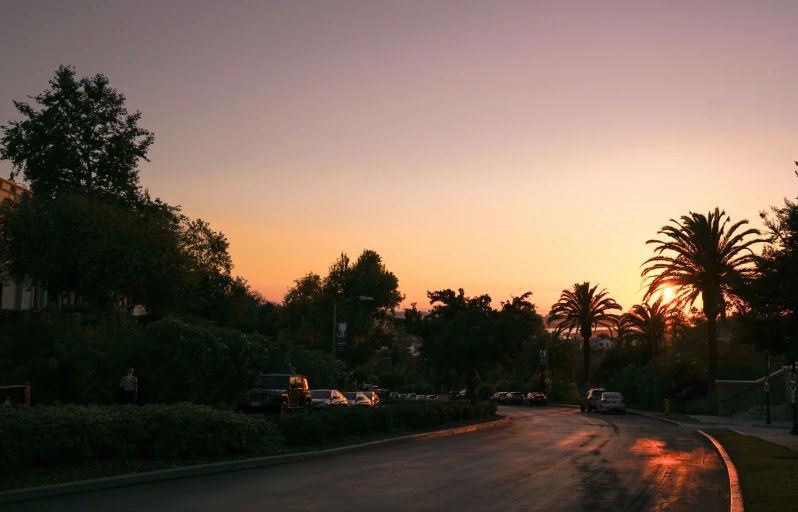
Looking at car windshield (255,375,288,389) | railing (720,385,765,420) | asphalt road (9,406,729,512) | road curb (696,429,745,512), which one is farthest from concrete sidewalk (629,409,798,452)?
car windshield (255,375,288,389)

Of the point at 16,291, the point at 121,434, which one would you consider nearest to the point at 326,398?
the point at 121,434

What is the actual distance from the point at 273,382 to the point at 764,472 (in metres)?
19.3

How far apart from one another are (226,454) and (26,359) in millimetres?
15041

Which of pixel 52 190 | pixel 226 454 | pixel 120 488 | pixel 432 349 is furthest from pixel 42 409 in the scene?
pixel 52 190

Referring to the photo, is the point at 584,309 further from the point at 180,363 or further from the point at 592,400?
the point at 180,363

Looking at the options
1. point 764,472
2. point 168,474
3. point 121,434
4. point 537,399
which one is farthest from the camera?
point 537,399

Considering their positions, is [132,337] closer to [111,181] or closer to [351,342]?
[111,181]

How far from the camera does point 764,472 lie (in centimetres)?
1611

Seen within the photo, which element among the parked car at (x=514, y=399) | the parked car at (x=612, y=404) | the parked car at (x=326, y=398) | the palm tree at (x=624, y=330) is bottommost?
the parked car at (x=514, y=399)

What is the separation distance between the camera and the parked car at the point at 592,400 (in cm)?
5634

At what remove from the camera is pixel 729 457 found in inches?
779

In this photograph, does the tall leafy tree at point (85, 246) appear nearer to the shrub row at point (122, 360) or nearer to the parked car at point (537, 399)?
the shrub row at point (122, 360)

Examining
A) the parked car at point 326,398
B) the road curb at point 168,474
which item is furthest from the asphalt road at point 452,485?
the parked car at point 326,398

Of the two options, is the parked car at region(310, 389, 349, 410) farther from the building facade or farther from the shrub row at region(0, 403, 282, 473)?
the building facade
